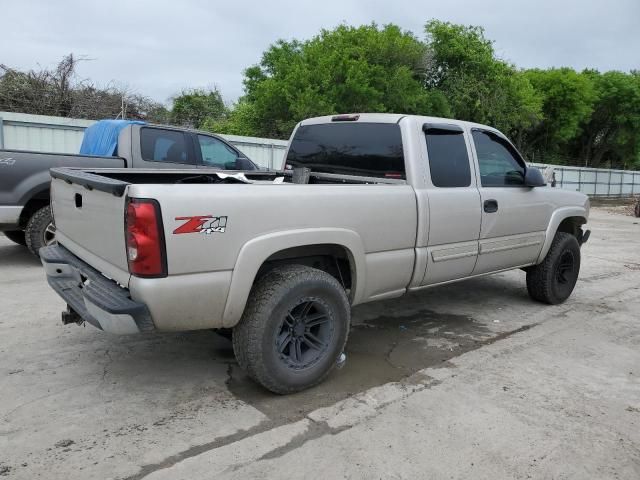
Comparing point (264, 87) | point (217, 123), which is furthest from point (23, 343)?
point (217, 123)

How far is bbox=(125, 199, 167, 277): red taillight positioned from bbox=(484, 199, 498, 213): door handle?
115 inches

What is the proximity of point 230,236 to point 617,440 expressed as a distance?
2.47 m

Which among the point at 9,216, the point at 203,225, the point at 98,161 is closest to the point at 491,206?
the point at 203,225

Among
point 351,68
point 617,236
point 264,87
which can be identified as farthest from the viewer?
point 264,87

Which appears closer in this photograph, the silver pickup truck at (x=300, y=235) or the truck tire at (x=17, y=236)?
the silver pickup truck at (x=300, y=235)

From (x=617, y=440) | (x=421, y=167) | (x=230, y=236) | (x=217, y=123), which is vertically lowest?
(x=617, y=440)

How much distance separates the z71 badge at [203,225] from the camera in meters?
2.86

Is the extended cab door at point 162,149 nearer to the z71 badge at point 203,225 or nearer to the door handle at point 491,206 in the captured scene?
the door handle at point 491,206

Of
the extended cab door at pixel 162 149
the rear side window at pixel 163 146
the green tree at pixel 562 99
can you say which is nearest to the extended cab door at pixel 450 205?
A: the extended cab door at pixel 162 149

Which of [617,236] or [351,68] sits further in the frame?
[351,68]

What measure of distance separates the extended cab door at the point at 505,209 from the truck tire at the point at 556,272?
347mm

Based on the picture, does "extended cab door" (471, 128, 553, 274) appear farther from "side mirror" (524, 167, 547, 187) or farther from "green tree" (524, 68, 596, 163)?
"green tree" (524, 68, 596, 163)

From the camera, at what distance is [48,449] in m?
2.77

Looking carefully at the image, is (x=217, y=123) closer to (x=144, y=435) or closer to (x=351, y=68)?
(x=351, y=68)
